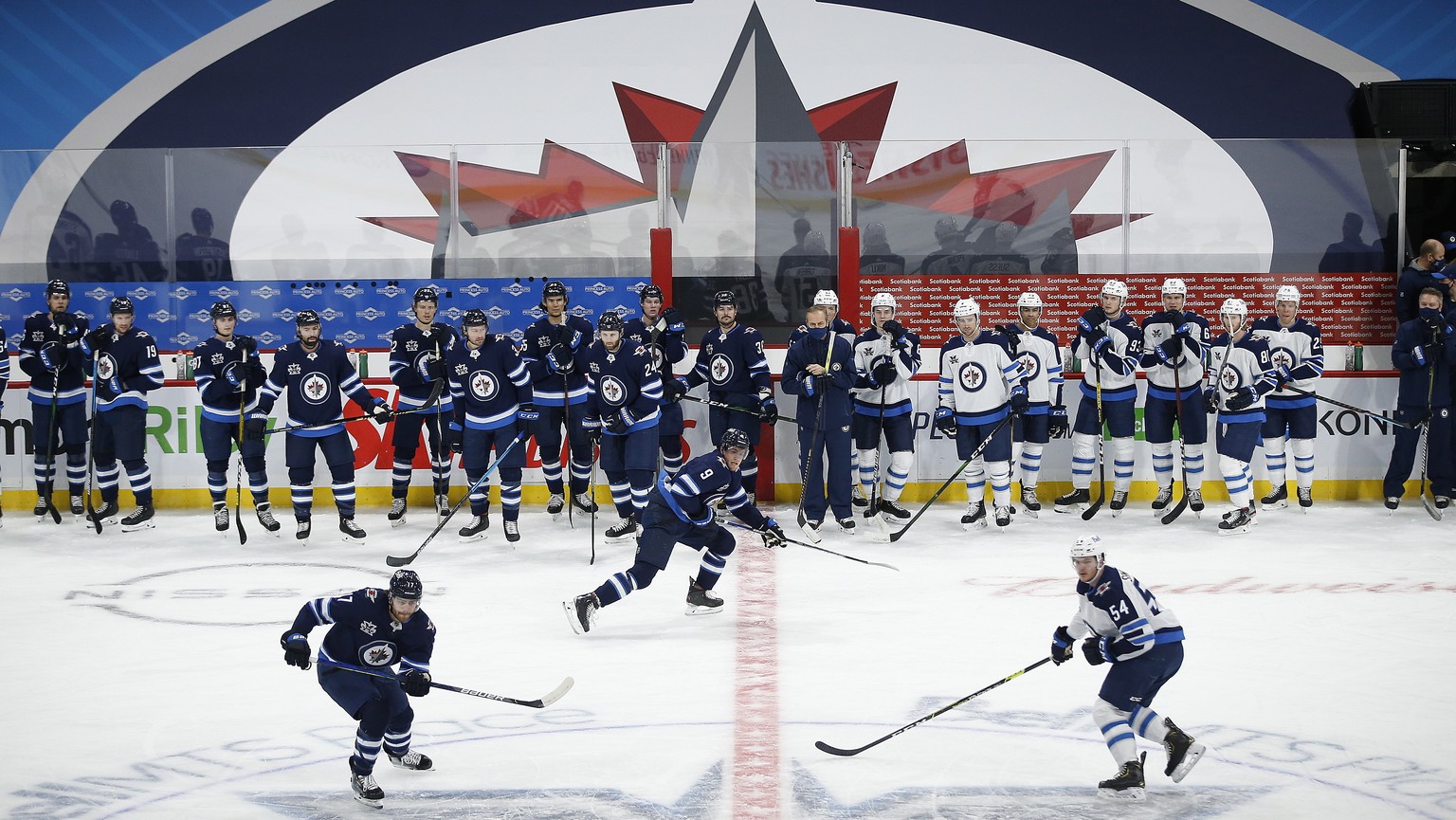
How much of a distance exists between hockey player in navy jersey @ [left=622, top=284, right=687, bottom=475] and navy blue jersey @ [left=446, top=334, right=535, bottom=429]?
71 cm

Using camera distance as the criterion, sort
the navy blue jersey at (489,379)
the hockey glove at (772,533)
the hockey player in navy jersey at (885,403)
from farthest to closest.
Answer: the hockey player in navy jersey at (885,403)
the navy blue jersey at (489,379)
the hockey glove at (772,533)

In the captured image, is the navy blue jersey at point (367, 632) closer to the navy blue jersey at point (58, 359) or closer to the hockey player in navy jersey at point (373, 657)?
the hockey player in navy jersey at point (373, 657)

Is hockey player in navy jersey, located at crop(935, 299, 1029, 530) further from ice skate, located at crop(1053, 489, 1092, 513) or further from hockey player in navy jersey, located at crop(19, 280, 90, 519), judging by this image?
hockey player in navy jersey, located at crop(19, 280, 90, 519)

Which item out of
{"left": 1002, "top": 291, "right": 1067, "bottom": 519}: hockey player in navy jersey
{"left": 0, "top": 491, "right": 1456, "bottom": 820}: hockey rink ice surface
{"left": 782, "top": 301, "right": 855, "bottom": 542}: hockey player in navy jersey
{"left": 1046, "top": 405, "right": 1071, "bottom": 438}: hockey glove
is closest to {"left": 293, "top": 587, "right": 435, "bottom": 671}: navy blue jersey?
{"left": 0, "top": 491, "right": 1456, "bottom": 820}: hockey rink ice surface

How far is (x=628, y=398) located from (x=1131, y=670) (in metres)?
4.22

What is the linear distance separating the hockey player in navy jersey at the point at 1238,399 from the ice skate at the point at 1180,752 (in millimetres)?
4334

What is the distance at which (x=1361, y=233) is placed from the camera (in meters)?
8.95

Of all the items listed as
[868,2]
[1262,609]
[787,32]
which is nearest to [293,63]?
[787,32]

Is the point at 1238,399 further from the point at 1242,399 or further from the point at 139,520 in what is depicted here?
the point at 139,520

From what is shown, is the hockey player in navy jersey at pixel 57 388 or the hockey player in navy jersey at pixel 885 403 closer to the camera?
the hockey player in navy jersey at pixel 885 403

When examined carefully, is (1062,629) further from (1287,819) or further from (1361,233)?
(1361,233)

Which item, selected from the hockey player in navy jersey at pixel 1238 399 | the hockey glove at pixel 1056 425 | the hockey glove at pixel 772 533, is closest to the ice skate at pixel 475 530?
the hockey glove at pixel 772 533

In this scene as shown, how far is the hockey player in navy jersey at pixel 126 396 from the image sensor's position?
8.12 meters

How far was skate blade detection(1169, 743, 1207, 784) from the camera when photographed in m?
3.61
